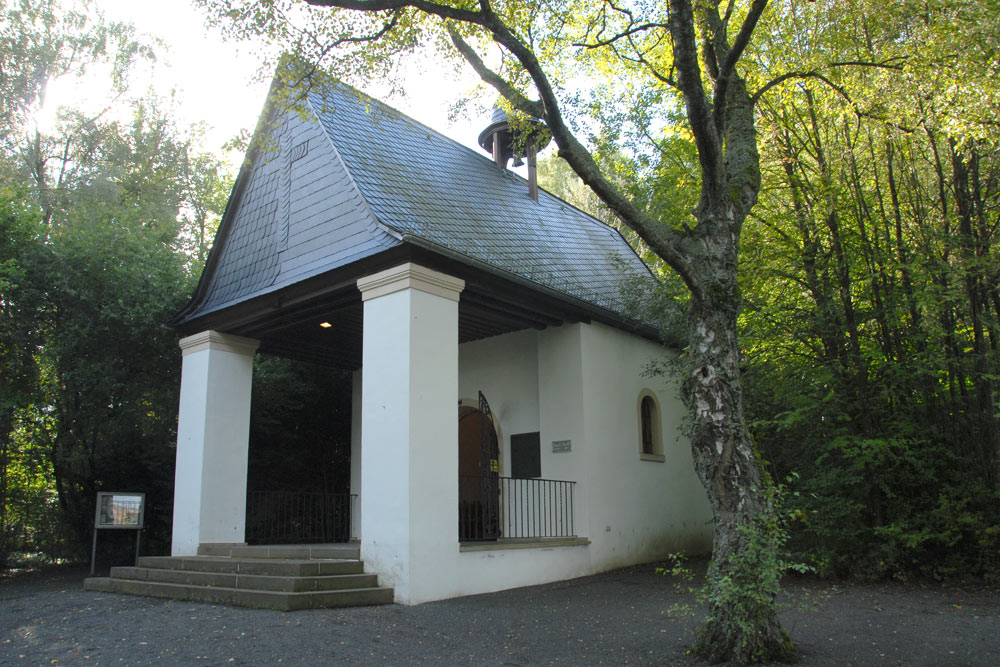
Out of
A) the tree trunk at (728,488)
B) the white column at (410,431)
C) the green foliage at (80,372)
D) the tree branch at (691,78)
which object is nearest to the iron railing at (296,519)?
the green foliage at (80,372)

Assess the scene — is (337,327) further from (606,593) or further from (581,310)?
(606,593)

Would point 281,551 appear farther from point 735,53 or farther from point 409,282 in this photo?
point 735,53

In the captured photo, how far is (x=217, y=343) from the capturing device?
1139 centimetres

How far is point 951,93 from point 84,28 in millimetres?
21859

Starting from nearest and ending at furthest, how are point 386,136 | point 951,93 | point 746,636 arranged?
1. point 746,636
2. point 951,93
3. point 386,136

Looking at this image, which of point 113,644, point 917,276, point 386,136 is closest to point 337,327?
point 386,136

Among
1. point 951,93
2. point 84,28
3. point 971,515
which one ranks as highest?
point 84,28

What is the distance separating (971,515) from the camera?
360 inches

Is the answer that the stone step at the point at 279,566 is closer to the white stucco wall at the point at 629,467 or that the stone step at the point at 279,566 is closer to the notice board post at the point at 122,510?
the notice board post at the point at 122,510

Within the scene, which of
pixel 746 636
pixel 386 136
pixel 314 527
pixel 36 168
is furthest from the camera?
pixel 36 168

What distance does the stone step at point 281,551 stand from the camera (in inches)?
344

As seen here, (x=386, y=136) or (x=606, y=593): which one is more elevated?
(x=386, y=136)

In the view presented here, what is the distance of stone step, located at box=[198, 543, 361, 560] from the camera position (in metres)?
8.74

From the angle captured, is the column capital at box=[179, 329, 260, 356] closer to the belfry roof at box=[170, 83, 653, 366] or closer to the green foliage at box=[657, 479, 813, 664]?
the belfry roof at box=[170, 83, 653, 366]
